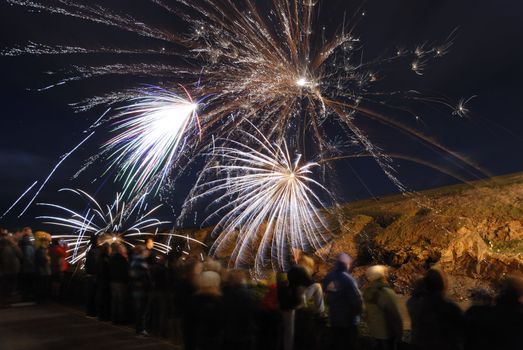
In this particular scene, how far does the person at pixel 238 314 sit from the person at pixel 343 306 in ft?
3.65

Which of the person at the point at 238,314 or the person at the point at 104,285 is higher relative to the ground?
the person at the point at 104,285

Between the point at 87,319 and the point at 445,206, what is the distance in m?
14.5

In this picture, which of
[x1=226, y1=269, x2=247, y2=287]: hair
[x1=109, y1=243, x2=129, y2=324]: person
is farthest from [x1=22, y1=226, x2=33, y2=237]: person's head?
[x1=226, y1=269, x2=247, y2=287]: hair

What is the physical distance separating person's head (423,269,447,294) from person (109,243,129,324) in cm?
685

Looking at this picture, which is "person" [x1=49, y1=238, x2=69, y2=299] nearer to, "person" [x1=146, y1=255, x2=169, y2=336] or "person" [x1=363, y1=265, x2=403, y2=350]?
"person" [x1=146, y1=255, x2=169, y2=336]

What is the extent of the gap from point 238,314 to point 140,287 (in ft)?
11.6

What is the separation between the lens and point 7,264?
13.3 m

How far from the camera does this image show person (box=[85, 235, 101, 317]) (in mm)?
11789

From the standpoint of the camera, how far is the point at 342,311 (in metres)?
6.70

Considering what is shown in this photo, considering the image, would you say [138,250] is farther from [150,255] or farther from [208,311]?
[208,311]

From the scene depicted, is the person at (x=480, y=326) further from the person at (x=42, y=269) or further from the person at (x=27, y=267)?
the person at (x=27, y=267)

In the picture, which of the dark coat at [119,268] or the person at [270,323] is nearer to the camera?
the person at [270,323]

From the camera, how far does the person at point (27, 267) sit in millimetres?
13820

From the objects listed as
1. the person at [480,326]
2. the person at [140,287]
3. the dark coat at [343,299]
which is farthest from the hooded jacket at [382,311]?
the person at [140,287]
